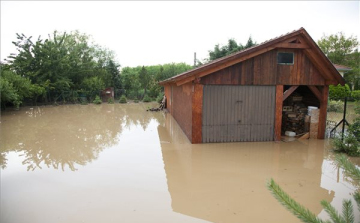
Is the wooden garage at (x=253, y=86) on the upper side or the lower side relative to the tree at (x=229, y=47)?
lower

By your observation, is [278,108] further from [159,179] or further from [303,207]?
[303,207]

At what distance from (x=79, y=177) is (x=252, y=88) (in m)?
6.97

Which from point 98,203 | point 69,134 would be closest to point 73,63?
point 69,134

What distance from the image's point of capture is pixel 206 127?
970 cm

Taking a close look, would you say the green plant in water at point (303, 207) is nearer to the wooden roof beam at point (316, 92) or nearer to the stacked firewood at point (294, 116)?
the wooden roof beam at point (316, 92)

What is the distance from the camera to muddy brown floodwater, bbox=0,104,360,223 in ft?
15.3

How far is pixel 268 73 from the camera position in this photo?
9.80m

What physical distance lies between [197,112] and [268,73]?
3204mm

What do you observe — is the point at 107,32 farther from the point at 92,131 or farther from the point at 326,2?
the point at 326,2

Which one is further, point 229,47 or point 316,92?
point 229,47

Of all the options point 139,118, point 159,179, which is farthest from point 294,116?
point 139,118

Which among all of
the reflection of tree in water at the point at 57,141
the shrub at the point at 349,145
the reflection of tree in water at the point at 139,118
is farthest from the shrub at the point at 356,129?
the reflection of tree in water at the point at 139,118

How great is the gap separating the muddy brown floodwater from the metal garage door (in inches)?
21.3

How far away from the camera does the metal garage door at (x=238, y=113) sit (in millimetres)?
9695
